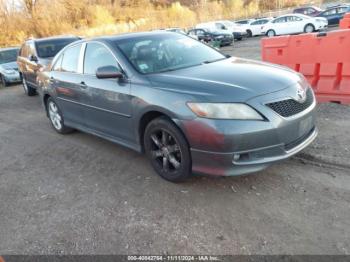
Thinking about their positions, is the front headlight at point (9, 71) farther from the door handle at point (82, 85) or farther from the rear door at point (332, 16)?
the rear door at point (332, 16)

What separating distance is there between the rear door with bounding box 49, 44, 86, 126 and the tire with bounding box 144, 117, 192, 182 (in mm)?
1583

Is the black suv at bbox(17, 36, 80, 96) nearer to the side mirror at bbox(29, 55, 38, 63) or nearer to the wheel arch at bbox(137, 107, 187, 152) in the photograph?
the side mirror at bbox(29, 55, 38, 63)

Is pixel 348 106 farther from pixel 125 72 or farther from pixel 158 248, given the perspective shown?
pixel 158 248

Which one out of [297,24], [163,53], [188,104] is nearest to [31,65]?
[163,53]

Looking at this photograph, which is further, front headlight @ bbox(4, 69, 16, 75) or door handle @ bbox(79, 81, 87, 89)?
front headlight @ bbox(4, 69, 16, 75)

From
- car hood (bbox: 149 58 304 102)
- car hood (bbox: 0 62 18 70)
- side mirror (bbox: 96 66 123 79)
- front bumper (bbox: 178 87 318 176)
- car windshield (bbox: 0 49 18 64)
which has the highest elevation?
side mirror (bbox: 96 66 123 79)

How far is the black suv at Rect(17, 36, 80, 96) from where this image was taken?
32.4ft

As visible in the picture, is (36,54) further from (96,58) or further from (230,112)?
(230,112)

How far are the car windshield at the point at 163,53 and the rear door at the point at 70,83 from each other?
101 cm

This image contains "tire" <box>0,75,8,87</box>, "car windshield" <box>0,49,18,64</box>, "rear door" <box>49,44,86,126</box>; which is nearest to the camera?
"rear door" <box>49,44,86,126</box>

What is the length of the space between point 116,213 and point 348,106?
172 inches

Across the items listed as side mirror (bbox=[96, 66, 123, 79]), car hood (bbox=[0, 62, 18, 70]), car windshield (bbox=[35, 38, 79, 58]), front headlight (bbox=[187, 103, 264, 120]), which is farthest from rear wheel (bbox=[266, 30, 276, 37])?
front headlight (bbox=[187, 103, 264, 120])

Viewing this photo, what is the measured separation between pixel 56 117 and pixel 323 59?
16.3ft

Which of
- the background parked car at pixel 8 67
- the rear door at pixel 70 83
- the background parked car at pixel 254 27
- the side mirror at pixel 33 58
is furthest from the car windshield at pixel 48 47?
the background parked car at pixel 254 27
